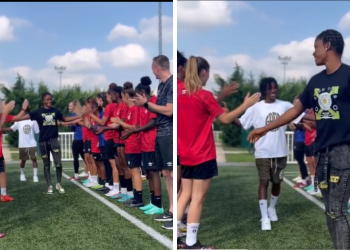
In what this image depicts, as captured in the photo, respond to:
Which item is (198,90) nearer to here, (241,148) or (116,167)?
(116,167)

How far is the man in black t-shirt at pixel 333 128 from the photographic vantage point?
2758 millimetres

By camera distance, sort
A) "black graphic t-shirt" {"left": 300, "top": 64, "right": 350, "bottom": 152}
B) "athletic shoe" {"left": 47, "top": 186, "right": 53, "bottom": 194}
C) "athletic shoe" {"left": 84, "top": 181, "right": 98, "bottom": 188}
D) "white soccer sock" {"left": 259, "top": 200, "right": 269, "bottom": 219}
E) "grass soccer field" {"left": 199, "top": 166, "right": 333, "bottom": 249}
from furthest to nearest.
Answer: "athletic shoe" {"left": 84, "top": 181, "right": 98, "bottom": 188}, "athletic shoe" {"left": 47, "top": 186, "right": 53, "bottom": 194}, "white soccer sock" {"left": 259, "top": 200, "right": 269, "bottom": 219}, "grass soccer field" {"left": 199, "top": 166, "right": 333, "bottom": 249}, "black graphic t-shirt" {"left": 300, "top": 64, "right": 350, "bottom": 152}

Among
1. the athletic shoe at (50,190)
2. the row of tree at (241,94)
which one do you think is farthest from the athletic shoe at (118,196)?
the row of tree at (241,94)

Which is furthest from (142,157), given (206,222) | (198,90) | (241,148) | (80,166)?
(241,148)

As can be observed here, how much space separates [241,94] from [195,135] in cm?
1424

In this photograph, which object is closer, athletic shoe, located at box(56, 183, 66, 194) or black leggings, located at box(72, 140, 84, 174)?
athletic shoe, located at box(56, 183, 66, 194)

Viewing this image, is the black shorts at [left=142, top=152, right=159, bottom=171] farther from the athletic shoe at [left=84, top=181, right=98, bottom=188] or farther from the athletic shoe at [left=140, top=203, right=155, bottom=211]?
the athletic shoe at [left=84, top=181, right=98, bottom=188]

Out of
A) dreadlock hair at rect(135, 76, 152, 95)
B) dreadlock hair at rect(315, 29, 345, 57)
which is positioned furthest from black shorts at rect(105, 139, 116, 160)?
dreadlock hair at rect(315, 29, 345, 57)

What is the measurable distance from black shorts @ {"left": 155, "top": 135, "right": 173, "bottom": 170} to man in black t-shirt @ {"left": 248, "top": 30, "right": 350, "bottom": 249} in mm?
1410

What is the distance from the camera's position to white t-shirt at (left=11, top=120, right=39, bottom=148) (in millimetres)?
6023

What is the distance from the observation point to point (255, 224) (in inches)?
175

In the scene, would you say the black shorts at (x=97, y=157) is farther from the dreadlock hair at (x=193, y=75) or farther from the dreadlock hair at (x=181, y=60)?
the dreadlock hair at (x=193, y=75)

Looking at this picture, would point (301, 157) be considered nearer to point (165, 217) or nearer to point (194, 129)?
point (165, 217)

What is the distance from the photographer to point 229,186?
7258mm
